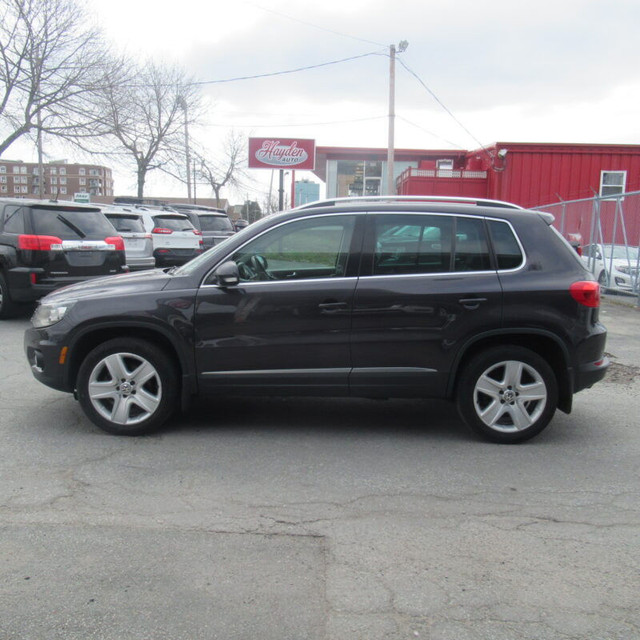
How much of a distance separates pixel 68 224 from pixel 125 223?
14.7 feet

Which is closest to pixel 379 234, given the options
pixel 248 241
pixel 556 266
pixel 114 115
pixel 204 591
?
pixel 248 241

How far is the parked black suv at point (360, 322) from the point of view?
4598mm

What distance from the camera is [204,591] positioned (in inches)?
111

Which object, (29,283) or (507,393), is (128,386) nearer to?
(507,393)

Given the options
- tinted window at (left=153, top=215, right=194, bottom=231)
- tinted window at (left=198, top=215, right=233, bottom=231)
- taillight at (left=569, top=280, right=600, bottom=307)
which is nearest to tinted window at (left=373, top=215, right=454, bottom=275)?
taillight at (left=569, top=280, right=600, bottom=307)

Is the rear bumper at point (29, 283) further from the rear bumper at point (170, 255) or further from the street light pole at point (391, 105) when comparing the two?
the street light pole at point (391, 105)

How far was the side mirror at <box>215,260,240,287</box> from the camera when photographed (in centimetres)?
456

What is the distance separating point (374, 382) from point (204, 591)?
2.20 metres

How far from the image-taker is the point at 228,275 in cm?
458

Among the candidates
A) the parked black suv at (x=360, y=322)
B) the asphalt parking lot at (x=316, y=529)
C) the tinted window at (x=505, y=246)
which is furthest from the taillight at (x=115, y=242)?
the tinted window at (x=505, y=246)

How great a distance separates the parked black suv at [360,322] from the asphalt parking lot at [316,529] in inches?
Answer: 15.7

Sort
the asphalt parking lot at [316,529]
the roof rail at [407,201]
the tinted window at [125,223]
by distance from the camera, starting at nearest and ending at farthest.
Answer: the asphalt parking lot at [316,529], the roof rail at [407,201], the tinted window at [125,223]

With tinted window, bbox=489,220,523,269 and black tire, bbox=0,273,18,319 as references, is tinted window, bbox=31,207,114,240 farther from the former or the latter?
tinted window, bbox=489,220,523,269

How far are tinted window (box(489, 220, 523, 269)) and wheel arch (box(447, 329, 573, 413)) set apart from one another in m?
0.51
